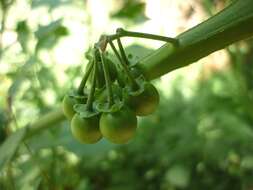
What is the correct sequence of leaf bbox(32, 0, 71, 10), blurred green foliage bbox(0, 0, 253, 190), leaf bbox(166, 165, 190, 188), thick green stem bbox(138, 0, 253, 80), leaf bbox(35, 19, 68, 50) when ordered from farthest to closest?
leaf bbox(166, 165, 190, 188) < blurred green foliage bbox(0, 0, 253, 190) < leaf bbox(32, 0, 71, 10) < leaf bbox(35, 19, 68, 50) < thick green stem bbox(138, 0, 253, 80)

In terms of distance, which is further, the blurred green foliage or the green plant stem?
the blurred green foliage

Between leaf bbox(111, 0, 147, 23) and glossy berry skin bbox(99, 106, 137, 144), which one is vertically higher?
glossy berry skin bbox(99, 106, 137, 144)

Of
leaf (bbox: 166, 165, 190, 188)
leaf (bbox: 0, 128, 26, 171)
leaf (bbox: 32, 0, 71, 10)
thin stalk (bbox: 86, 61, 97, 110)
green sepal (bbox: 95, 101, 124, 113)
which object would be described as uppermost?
thin stalk (bbox: 86, 61, 97, 110)

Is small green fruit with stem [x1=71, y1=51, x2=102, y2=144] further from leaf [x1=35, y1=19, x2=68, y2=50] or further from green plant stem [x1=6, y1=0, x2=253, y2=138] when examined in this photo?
leaf [x1=35, y1=19, x2=68, y2=50]

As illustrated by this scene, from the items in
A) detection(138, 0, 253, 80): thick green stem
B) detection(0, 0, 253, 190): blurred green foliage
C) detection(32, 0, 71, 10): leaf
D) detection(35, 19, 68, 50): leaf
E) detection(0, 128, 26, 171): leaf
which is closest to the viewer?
detection(138, 0, 253, 80): thick green stem

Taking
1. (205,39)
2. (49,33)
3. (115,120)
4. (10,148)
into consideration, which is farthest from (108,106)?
(49,33)

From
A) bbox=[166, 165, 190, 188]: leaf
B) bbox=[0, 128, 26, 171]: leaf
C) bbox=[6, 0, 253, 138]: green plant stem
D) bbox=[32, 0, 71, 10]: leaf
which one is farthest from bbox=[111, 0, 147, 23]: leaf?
bbox=[166, 165, 190, 188]: leaf

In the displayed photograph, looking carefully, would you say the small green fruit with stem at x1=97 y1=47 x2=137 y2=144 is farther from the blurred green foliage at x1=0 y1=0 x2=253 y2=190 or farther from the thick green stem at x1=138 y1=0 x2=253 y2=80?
the blurred green foliage at x1=0 y1=0 x2=253 y2=190

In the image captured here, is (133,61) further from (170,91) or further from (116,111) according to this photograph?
(170,91)
